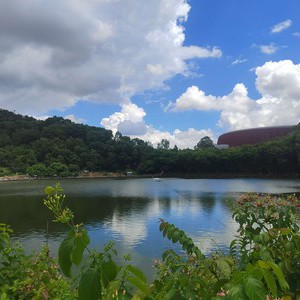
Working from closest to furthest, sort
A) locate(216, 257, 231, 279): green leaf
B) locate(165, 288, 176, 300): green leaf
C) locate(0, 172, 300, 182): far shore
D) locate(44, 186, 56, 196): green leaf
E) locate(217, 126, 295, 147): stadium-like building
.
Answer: locate(44, 186, 56, 196): green leaf
locate(165, 288, 176, 300): green leaf
locate(216, 257, 231, 279): green leaf
locate(0, 172, 300, 182): far shore
locate(217, 126, 295, 147): stadium-like building

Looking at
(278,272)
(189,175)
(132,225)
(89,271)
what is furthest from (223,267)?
(189,175)

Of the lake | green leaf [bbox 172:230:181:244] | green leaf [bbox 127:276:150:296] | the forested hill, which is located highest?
the forested hill

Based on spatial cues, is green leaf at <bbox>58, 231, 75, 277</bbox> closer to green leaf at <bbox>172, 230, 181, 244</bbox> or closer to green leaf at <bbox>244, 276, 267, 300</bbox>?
green leaf at <bbox>244, 276, 267, 300</bbox>

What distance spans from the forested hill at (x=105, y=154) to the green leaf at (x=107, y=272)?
220 ft

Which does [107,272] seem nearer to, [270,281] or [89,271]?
[89,271]

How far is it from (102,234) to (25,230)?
413 centimetres

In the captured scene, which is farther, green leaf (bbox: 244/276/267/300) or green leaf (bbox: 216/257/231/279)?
green leaf (bbox: 216/257/231/279)

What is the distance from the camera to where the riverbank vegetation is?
1131 millimetres

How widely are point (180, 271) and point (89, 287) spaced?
1.84 metres

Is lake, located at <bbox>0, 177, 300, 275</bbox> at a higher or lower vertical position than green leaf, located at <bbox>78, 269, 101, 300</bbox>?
lower

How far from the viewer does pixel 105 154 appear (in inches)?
3617

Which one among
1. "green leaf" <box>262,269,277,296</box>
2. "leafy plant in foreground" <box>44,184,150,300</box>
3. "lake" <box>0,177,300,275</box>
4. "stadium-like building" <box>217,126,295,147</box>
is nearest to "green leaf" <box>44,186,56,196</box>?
"leafy plant in foreground" <box>44,184,150,300</box>

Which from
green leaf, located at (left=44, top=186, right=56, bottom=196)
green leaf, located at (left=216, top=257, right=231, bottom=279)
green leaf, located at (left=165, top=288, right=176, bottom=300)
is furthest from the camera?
green leaf, located at (left=216, top=257, right=231, bottom=279)

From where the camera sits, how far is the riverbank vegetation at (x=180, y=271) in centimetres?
113
